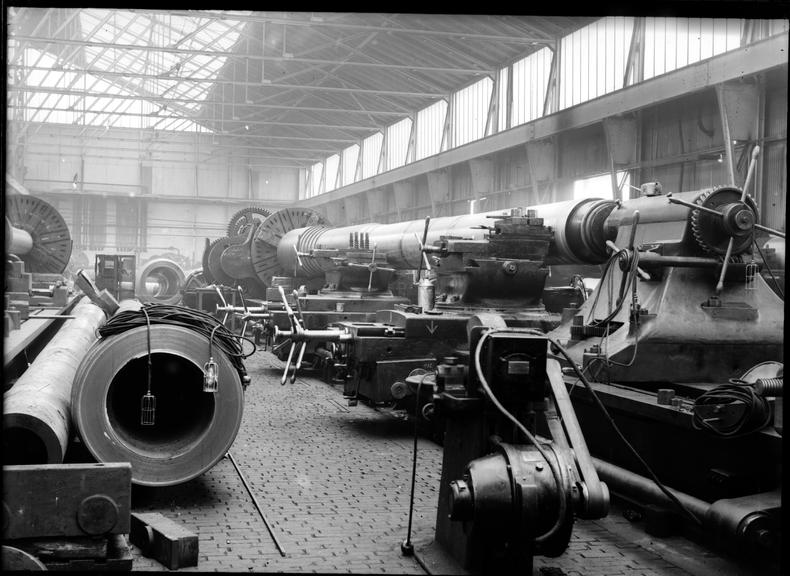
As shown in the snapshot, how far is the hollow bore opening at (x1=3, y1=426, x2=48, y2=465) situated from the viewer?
4.27 m

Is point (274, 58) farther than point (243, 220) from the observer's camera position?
No

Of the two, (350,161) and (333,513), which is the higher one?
(350,161)

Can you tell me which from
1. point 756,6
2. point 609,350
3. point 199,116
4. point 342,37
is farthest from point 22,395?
point 199,116

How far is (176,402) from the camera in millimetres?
5438

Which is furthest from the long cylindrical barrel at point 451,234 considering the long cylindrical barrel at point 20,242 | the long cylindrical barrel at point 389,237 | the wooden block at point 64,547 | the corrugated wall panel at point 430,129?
the wooden block at point 64,547

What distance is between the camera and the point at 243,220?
1680 centimetres

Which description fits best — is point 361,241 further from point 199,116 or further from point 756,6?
point 756,6

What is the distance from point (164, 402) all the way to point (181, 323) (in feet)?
2.51

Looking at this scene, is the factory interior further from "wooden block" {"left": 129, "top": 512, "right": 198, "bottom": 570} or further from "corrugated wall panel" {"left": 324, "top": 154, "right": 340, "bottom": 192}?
"corrugated wall panel" {"left": 324, "top": 154, "right": 340, "bottom": 192}

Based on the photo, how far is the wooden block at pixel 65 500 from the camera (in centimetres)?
325

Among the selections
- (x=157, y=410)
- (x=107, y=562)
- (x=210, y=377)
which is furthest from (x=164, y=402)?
(x=107, y=562)

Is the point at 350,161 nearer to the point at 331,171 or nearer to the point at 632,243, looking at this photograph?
the point at 331,171

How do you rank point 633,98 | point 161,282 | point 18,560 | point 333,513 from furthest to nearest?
point 161,282 → point 633,98 → point 333,513 → point 18,560

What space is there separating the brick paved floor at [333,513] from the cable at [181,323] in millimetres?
850
